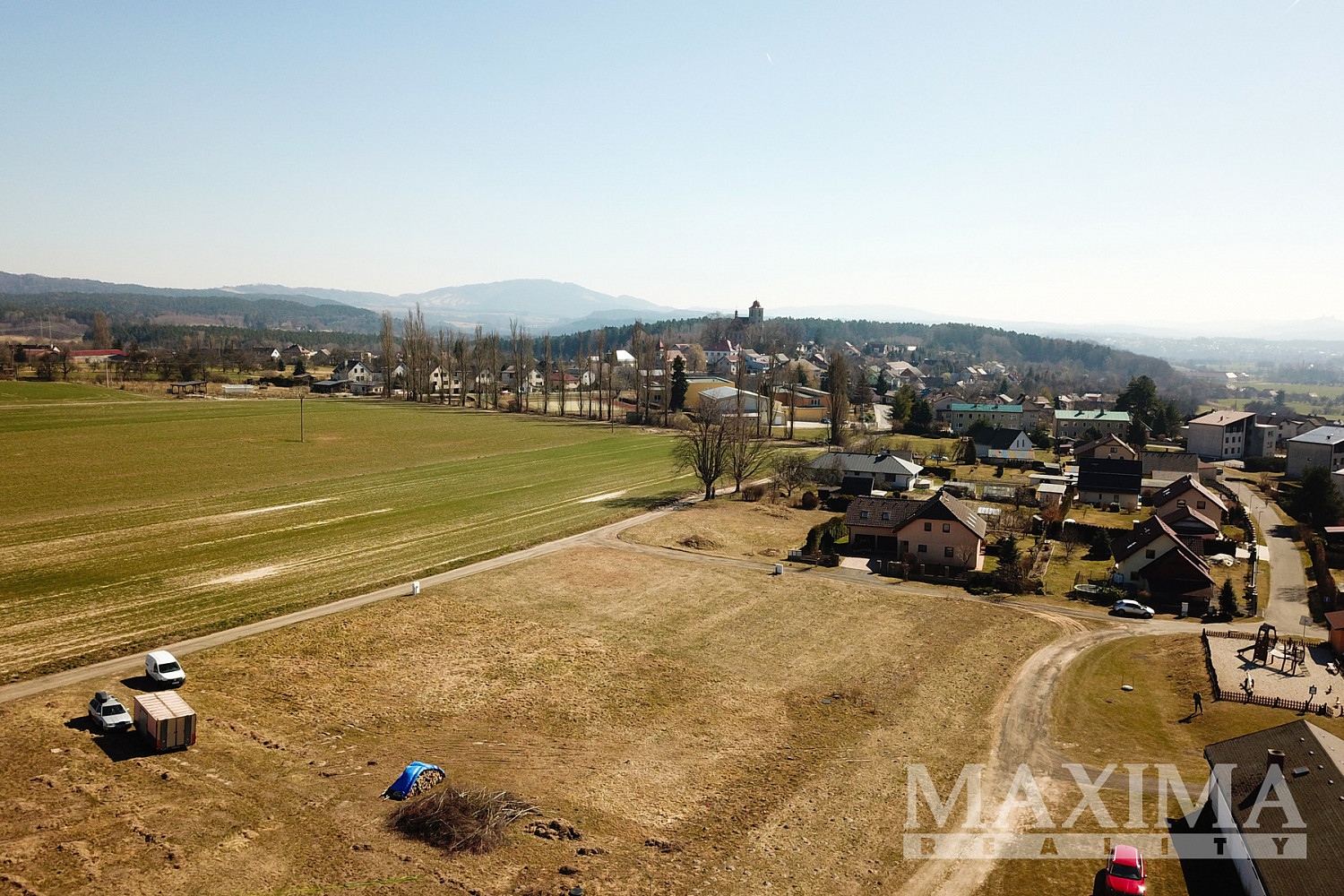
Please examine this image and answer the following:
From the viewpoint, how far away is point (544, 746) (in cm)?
2261

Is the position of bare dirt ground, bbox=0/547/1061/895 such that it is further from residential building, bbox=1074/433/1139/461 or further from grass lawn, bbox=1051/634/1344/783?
residential building, bbox=1074/433/1139/461

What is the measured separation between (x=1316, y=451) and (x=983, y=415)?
127ft

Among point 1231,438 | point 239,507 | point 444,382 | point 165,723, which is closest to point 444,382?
point 444,382

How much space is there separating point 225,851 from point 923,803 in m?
16.7

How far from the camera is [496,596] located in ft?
117

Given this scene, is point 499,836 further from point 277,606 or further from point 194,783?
point 277,606

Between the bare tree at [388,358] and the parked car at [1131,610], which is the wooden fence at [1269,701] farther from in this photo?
the bare tree at [388,358]

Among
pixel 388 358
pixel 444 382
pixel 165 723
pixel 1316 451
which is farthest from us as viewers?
pixel 388 358

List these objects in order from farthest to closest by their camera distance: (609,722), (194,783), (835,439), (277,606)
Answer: (835,439) < (277,606) < (609,722) < (194,783)

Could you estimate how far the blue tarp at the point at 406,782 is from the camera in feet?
63.3

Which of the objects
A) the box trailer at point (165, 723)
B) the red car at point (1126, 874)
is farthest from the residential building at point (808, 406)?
the box trailer at point (165, 723)

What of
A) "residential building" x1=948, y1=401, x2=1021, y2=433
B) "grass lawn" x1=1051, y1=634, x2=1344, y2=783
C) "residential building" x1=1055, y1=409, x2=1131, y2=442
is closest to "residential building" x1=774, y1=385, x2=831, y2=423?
"residential building" x1=948, y1=401, x2=1021, y2=433

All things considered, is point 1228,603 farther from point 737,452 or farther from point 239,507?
point 239,507

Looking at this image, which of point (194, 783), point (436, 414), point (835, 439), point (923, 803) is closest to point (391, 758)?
point (194, 783)
